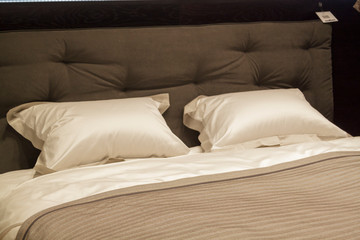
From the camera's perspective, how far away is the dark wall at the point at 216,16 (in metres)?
1.75

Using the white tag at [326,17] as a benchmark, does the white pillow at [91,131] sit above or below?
below

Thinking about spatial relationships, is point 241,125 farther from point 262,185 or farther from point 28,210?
point 28,210

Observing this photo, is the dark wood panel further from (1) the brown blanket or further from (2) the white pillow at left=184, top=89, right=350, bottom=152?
(1) the brown blanket

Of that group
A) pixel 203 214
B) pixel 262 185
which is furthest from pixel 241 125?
pixel 203 214

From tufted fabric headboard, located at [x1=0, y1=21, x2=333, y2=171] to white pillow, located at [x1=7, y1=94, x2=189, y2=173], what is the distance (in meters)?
0.14

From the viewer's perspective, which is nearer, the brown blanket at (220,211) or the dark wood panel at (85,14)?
the brown blanket at (220,211)

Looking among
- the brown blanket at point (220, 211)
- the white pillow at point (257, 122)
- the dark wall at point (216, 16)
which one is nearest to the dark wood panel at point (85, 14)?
the dark wall at point (216, 16)

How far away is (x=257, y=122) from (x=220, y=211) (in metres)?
0.77

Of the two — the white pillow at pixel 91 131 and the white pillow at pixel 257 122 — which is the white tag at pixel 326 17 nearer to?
the white pillow at pixel 257 122

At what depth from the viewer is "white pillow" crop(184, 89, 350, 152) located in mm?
1702

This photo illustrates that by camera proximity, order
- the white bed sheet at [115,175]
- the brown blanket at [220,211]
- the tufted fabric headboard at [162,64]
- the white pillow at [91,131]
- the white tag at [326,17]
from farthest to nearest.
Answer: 1. the white tag at [326,17]
2. the tufted fabric headboard at [162,64]
3. the white pillow at [91,131]
4. the white bed sheet at [115,175]
5. the brown blanket at [220,211]

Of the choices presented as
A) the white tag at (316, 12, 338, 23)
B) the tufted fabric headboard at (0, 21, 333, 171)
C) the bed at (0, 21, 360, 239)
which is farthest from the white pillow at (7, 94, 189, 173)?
the white tag at (316, 12, 338, 23)

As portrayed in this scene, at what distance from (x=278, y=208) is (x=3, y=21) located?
1.37 meters

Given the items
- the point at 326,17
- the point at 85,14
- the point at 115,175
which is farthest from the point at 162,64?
the point at 326,17
